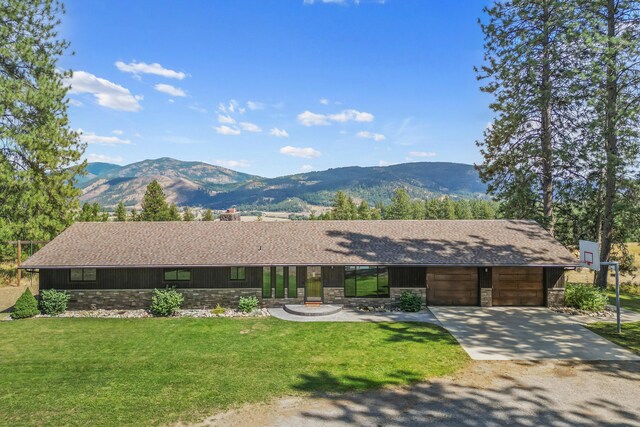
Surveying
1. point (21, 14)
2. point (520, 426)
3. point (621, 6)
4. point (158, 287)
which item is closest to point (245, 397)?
point (520, 426)

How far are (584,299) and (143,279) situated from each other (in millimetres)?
23976

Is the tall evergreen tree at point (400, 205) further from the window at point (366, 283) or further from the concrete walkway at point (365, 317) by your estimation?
the concrete walkway at point (365, 317)

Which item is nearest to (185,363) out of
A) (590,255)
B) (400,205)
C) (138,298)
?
(138,298)

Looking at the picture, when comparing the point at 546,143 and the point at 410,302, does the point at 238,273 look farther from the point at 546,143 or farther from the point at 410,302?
the point at 546,143

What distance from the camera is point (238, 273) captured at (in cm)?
2042

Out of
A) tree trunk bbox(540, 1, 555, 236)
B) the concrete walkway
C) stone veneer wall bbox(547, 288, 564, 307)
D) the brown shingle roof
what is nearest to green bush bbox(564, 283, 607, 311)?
stone veneer wall bbox(547, 288, 564, 307)

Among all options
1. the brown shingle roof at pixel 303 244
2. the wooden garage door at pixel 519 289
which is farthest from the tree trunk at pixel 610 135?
the wooden garage door at pixel 519 289

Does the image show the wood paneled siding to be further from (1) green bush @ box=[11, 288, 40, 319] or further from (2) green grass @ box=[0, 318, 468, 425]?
(2) green grass @ box=[0, 318, 468, 425]

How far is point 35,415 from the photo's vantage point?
9656 mm

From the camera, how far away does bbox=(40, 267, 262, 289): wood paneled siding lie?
1997 cm

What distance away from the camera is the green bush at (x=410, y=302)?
64.7ft

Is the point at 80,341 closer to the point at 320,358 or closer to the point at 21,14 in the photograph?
the point at 320,358

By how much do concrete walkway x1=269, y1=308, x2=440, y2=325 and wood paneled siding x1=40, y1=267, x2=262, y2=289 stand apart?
7.99ft

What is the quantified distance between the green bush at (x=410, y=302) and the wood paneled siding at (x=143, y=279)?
7.83 metres
